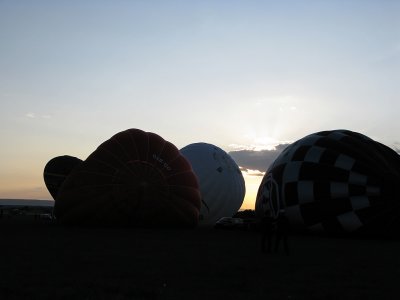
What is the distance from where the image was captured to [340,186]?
1570cm

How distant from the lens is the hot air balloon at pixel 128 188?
64.2ft

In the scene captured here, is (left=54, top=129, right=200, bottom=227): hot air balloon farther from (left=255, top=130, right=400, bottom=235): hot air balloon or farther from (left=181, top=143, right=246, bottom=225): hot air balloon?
(left=181, top=143, right=246, bottom=225): hot air balloon

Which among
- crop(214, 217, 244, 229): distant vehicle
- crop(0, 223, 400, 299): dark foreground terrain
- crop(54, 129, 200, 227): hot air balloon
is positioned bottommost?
crop(0, 223, 400, 299): dark foreground terrain

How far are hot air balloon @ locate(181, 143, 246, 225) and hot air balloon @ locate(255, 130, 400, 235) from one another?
11.7 m

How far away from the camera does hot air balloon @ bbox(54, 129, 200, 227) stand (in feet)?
64.2

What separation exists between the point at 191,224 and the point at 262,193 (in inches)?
162

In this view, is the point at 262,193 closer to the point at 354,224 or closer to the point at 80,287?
the point at 354,224

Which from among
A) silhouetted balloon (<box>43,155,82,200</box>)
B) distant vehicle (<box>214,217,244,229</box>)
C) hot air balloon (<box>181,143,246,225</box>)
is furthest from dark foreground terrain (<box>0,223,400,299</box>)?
silhouetted balloon (<box>43,155,82,200</box>)

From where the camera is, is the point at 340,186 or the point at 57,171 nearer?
the point at 340,186

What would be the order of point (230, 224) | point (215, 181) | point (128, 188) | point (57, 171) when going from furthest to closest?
point (57, 171), point (215, 181), point (230, 224), point (128, 188)

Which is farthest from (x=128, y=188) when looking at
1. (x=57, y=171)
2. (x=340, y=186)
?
(x=57, y=171)

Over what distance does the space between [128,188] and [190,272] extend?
39.2ft

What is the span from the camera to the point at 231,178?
3069cm

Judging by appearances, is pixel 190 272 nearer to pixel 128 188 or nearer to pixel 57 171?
pixel 128 188
